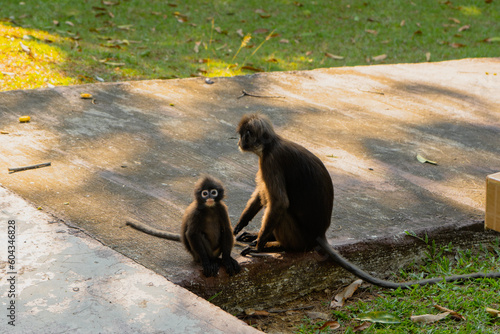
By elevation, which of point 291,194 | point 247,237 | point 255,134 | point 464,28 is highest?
point 464,28

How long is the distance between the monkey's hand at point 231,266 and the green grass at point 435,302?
1.60ft

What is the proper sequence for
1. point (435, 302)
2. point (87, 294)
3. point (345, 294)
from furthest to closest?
point (345, 294), point (435, 302), point (87, 294)

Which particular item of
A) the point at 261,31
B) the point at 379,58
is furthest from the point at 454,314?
the point at 261,31

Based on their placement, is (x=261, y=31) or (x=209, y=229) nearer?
(x=209, y=229)

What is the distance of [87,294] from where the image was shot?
3.07 m

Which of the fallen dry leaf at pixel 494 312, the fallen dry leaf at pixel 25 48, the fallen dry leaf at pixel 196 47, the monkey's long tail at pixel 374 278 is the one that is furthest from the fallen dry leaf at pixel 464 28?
the fallen dry leaf at pixel 494 312

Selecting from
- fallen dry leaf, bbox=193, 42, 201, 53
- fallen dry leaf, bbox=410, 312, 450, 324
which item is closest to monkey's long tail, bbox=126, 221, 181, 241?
fallen dry leaf, bbox=410, 312, 450, 324

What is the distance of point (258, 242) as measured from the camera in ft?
12.5

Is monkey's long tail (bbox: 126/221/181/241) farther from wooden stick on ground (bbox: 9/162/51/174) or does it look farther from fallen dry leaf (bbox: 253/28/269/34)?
fallen dry leaf (bbox: 253/28/269/34)

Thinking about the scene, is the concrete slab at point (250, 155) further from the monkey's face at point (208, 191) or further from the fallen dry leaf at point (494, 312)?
the fallen dry leaf at point (494, 312)

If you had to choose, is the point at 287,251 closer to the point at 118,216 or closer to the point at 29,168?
the point at 118,216

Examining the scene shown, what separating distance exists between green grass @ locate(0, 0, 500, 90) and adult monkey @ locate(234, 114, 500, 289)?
173 inches

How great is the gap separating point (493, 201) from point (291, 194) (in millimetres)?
1147

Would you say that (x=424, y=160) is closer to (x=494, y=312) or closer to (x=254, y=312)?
(x=494, y=312)
